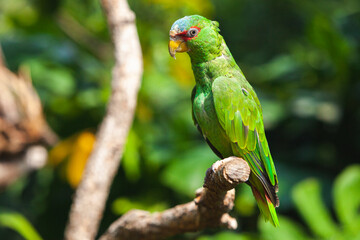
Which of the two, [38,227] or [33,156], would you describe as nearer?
[33,156]

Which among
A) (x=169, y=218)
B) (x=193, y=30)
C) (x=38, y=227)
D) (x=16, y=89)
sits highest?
(x=16, y=89)

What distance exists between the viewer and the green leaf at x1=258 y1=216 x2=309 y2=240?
1729 mm

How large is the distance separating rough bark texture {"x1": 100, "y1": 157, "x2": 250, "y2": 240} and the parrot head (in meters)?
0.28

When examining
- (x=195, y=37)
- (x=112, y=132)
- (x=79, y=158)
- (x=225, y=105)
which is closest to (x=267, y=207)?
(x=225, y=105)

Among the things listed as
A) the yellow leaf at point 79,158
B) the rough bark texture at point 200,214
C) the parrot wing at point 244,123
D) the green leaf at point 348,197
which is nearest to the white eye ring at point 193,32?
the parrot wing at point 244,123

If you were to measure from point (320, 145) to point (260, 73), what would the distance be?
754mm

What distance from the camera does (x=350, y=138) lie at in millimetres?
2322

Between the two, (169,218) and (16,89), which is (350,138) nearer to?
(169,218)

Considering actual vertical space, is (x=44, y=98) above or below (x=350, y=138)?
above

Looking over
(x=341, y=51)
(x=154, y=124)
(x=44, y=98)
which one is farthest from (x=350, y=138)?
(x=44, y=98)

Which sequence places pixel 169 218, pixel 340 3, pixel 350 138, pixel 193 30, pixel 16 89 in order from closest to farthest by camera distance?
pixel 193 30 → pixel 169 218 → pixel 16 89 → pixel 350 138 → pixel 340 3

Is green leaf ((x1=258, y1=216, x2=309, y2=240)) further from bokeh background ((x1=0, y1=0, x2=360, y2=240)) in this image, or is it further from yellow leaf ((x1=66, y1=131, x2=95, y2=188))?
yellow leaf ((x1=66, y1=131, x2=95, y2=188))

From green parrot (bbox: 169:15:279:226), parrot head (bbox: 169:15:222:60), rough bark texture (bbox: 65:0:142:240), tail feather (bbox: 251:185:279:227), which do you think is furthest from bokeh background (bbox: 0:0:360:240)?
parrot head (bbox: 169:15:222:60)

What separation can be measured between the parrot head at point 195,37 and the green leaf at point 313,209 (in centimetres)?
93
